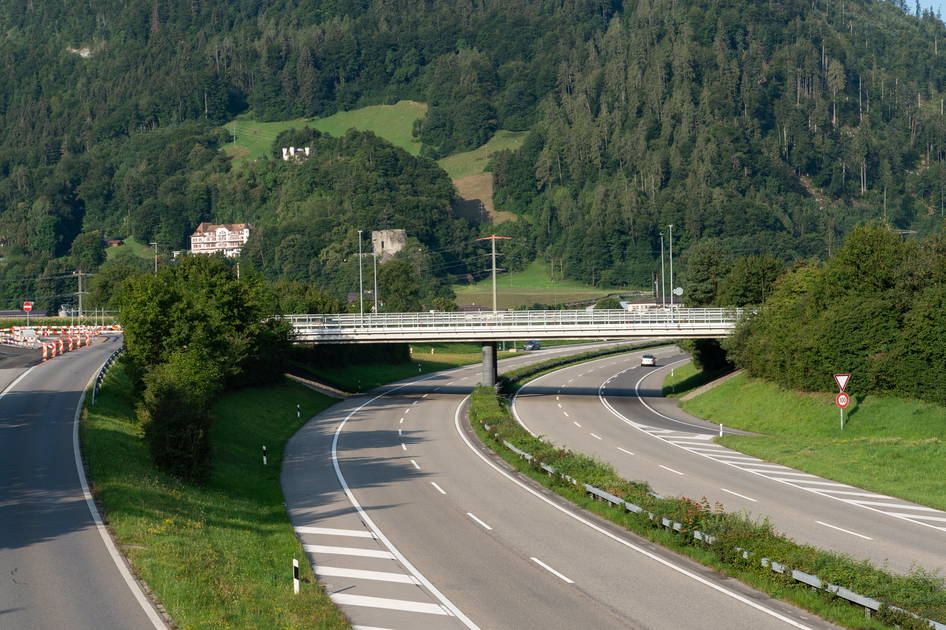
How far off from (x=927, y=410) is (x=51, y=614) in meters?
46.4

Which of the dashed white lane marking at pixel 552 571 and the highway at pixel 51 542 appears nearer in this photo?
the highway at pixel 51 542

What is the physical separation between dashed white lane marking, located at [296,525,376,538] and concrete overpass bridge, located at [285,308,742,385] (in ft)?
136

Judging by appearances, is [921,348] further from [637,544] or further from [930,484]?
[637,544]

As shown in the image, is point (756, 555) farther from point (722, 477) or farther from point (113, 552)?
point (722, 477)

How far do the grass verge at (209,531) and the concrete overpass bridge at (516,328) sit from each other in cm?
2619

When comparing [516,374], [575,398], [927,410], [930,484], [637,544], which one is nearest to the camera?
[637,544]

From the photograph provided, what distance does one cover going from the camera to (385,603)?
22453 millimetres

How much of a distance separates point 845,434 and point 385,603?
3784cm

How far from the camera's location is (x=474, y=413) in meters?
59.8

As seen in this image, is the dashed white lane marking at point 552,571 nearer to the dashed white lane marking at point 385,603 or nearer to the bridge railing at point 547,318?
the dashed white lane marking at point 385,603

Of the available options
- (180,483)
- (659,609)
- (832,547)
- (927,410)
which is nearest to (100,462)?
(180,483)

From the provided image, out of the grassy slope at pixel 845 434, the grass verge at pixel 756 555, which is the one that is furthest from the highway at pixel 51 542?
the grassy slope at pixel 845 434

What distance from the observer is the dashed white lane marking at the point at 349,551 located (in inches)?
1066

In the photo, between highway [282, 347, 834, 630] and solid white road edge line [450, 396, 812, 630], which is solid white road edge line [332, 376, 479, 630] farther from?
solid white road edge line [450, 396, 812, 630]
